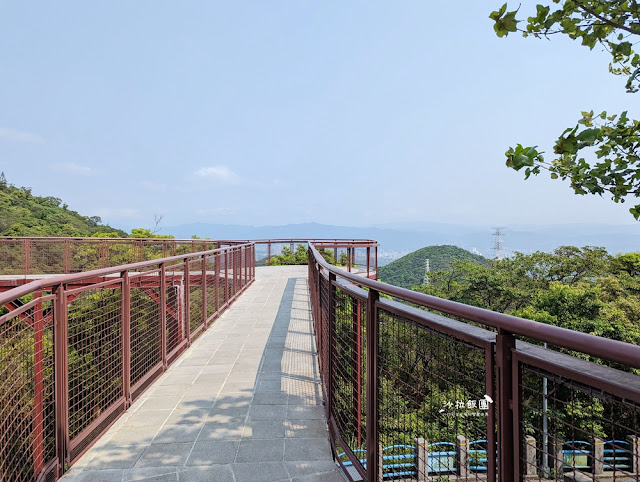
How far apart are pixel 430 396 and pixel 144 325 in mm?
3288

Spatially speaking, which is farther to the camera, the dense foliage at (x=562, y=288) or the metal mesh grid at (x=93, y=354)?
the dense foliage at (x=562, y=288)

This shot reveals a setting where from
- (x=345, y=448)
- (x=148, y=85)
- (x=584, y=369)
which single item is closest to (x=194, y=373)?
(x=345, y=448)

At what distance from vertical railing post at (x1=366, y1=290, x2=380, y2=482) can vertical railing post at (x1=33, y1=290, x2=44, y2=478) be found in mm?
1882

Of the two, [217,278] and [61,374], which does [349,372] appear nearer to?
[61,374]

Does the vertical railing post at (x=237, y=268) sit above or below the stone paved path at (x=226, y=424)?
above

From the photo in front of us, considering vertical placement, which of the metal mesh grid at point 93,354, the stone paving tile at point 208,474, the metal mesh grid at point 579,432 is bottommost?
the stone paving tile at point 208,474

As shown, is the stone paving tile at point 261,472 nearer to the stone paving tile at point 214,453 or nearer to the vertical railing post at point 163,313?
the stone paving tile at point 214,453

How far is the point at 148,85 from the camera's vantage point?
38656mm

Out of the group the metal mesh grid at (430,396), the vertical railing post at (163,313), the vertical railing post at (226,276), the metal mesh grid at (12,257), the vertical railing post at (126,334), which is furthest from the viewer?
the metal mesh grid at (12,257)

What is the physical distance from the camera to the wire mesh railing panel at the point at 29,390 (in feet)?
6.80

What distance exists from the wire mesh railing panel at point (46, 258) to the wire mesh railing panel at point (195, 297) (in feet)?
24.7

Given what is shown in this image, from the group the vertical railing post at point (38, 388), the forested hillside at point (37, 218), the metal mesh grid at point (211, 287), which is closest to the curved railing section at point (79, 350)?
the vertical railing post at point (38, 388)

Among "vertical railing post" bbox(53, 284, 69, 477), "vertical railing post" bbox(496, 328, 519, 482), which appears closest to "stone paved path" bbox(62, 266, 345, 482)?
"vertical railing post" bbox(53, 284, 69, 477)

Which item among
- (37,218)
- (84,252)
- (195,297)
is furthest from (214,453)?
(37,218)
